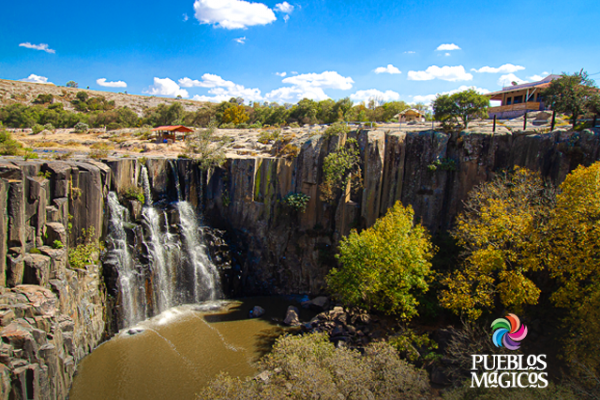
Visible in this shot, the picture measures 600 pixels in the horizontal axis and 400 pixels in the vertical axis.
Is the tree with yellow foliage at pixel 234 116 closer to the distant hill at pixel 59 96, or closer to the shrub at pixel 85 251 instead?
the distant hill at pixel 59 96

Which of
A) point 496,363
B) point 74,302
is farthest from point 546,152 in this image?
point 74,302

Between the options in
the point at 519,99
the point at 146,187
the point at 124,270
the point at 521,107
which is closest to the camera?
the point at 124,270

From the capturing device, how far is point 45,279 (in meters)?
15.1

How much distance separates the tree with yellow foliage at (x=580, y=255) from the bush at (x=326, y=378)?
5840 millimetres

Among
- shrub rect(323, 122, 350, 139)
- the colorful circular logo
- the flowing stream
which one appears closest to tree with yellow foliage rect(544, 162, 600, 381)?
the colorful circular logo

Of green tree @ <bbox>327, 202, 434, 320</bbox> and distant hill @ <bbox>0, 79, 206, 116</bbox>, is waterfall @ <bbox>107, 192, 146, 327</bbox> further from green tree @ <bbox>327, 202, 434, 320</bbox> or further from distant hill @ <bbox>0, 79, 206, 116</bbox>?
distant hill @ <bbox>0, 79, 206, 116</bbox>

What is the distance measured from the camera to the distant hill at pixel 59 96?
2328 inches

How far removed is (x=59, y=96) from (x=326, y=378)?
78.2 metres

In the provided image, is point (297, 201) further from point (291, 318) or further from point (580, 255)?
point (580, 255)

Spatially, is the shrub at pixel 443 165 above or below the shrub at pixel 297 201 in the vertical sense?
above

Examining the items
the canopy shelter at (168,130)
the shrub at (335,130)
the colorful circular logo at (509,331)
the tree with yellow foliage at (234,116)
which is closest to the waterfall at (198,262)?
the shrub at (335,130)

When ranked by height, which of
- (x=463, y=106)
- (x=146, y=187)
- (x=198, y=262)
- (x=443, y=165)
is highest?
(x=463, y=106)

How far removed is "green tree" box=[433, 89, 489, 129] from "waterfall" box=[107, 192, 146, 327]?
25008 mm

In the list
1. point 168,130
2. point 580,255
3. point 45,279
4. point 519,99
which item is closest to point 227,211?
point 168,130
